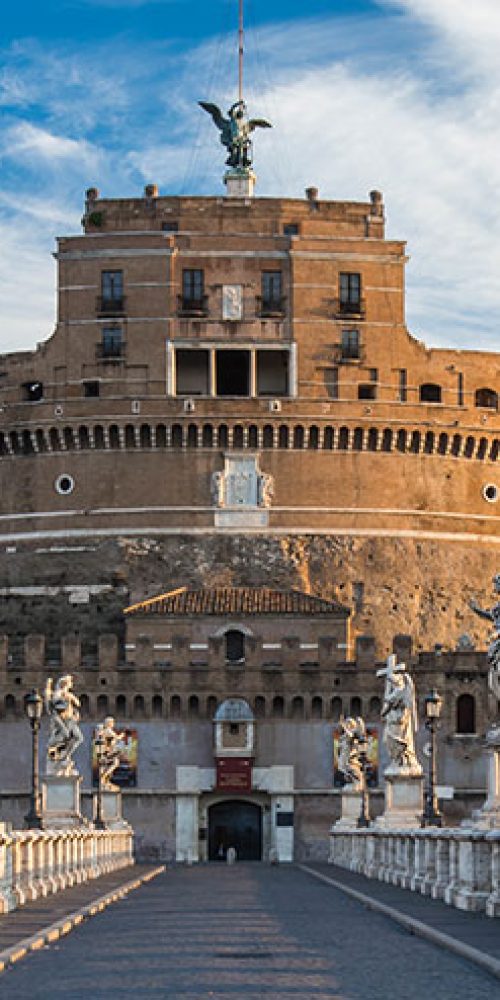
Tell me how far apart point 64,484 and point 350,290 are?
13765mm

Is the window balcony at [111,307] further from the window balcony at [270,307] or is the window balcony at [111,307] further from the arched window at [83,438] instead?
the window balcony at [270,307]

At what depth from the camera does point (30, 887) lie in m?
26.2

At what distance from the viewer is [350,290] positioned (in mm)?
81062

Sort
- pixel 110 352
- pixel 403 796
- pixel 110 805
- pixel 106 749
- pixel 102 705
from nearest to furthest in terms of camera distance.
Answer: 1. pixel 403 796
2. pixel 106 749
3. pixel 110 805
4. pixel 102 705
5. pixel 110 352

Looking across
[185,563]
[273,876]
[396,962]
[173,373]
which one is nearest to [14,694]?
[185,563]

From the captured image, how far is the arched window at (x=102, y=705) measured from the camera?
7112 cm

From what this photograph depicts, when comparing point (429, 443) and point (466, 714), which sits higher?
point (429, 443)

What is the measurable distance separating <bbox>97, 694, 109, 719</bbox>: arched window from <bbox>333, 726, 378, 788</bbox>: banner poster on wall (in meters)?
8.05

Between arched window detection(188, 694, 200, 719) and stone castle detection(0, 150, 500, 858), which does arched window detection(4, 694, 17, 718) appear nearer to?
stone castle detection(0, 150, 500, 858)

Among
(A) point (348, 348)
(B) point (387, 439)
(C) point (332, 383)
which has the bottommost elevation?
(B) point (387, 439)

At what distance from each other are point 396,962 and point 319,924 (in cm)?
553

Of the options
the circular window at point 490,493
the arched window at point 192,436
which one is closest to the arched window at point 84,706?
the arched window at point 192,436

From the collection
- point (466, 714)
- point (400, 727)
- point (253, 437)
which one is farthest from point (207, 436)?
point (400, 727)

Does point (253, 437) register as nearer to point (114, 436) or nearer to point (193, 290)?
point (114, 436)
